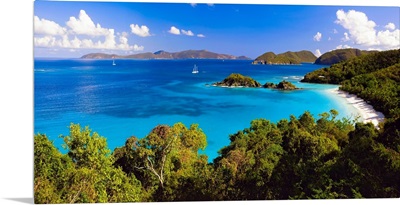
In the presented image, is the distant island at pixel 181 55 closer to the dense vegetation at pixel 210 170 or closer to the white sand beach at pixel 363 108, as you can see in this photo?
the dense vegetation at pixel 210 170

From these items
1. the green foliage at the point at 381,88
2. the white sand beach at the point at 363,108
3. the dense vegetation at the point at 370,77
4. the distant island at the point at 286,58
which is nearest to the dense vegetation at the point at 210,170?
the white sand beach at the point at 363,108

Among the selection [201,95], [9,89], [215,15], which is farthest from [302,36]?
[9,89]

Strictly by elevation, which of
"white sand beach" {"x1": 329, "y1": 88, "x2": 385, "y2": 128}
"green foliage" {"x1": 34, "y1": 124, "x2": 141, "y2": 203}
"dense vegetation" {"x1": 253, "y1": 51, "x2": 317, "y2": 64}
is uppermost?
"dense vegetation" {"x1": 253, "y1": 51, "x2": 317, "y2": 64}

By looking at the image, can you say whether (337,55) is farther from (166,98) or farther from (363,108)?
(166,98)

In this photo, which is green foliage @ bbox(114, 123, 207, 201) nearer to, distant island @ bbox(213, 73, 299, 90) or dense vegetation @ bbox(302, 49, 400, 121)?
distant island @ bbox(213, 73, 299, 90)

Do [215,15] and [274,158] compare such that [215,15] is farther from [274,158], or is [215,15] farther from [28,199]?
[28,199]

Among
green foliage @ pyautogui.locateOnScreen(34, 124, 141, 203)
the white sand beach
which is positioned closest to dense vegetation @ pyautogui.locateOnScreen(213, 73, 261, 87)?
the white sand beach

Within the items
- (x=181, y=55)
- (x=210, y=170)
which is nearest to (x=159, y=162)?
(x=210, y=170)
